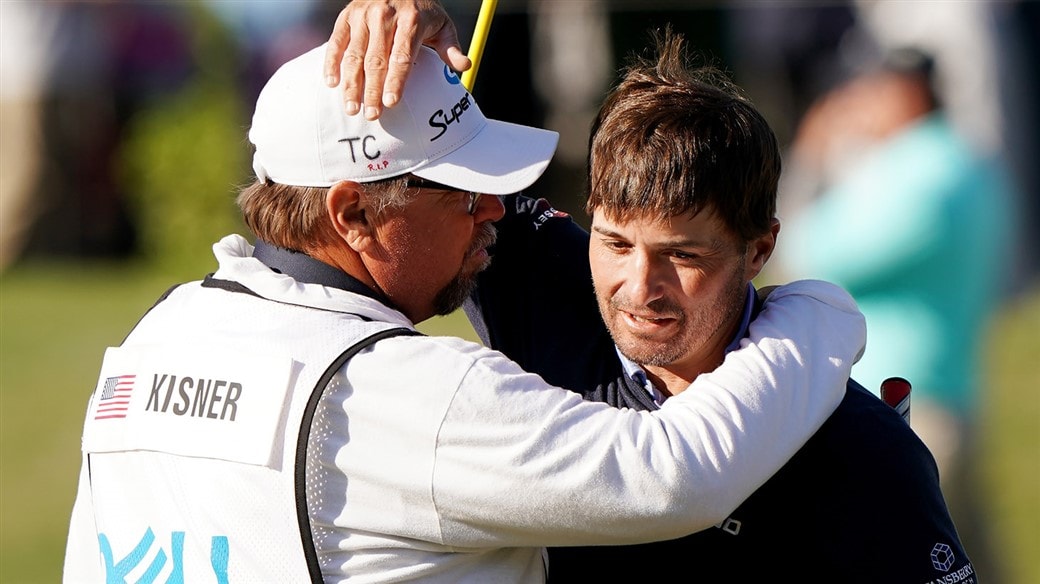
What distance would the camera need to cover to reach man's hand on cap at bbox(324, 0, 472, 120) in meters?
2.67

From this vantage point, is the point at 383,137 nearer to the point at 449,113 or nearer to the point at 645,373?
the point at 449,113

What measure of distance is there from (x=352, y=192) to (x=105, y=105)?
475 inches

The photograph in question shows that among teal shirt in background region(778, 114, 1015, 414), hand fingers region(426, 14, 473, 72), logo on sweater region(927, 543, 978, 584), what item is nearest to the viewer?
logo on sweater region(927, 543, 978, 584)

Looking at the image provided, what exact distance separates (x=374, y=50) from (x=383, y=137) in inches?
6.3

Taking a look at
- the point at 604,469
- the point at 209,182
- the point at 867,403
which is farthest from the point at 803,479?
the point at 209,182

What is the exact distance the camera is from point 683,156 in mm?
2740

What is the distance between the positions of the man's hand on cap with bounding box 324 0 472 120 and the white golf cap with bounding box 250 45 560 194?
1.7 inches

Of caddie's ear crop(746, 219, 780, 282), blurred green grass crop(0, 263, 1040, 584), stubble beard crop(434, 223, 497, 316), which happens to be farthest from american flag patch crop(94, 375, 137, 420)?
blurred green grass crop(0, 263, 1040, 584)

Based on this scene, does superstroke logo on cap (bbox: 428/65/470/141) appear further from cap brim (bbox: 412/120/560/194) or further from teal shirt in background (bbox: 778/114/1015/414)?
teal shirt in background (bbox: 778/114/1015/414)

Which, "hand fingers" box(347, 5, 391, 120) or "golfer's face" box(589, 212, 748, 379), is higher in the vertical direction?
"hand fingers" box(347, 5, 391, 120)

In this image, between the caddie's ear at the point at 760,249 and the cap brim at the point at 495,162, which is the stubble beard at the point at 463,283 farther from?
the caddie's ear at the point at 760,249

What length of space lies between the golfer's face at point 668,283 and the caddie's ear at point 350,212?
0.45 metres

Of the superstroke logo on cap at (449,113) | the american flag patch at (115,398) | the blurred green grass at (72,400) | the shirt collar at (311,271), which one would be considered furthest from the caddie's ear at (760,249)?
the blurred green grass at (72,400)

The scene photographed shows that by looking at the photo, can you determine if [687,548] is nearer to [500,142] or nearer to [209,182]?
[500,142]
